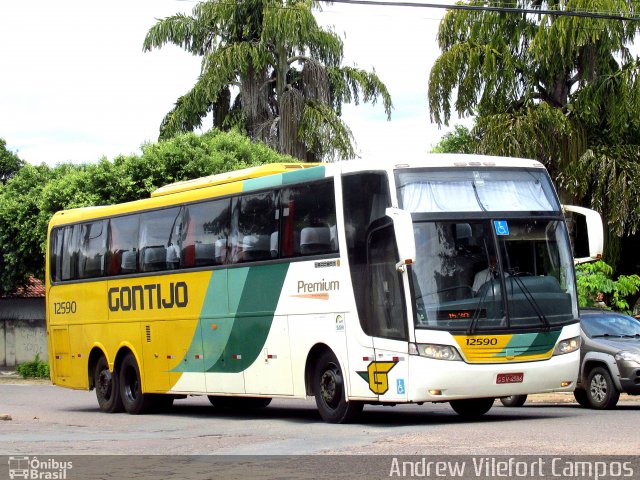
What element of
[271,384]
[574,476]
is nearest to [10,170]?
[271,384]

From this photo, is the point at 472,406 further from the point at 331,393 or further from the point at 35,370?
the point at 35,370

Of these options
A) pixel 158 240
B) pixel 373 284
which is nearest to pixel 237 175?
pixel 158 240

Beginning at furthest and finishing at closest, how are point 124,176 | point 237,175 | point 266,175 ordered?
1. point 124,176
2. point 237,175
3. point 266,175

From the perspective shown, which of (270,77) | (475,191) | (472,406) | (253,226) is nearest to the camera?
(475,191)

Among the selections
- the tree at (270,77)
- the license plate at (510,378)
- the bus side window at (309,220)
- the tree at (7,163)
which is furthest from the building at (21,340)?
the license plate at (510,378)

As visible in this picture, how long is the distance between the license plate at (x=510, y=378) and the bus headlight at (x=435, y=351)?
1.97 feet

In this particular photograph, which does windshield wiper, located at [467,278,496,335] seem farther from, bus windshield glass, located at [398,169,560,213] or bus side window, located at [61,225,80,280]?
bus side window, located at [61,225,80,280]

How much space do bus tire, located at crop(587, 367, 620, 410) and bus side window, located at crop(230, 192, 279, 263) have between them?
221 inches

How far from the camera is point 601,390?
18.7m

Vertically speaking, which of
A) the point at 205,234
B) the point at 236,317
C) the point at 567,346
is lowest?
the point at 567,346

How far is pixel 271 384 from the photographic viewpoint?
17484mm

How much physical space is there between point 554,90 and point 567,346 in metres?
22.3

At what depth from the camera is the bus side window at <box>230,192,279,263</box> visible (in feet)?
57.1

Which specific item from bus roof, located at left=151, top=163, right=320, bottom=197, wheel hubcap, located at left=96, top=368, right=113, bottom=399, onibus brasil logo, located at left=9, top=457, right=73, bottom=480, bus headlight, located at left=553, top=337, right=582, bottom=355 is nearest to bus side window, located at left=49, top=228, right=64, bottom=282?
wheel hubcap, located at left=96, top=368, right=113, bottom=399
